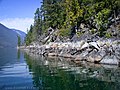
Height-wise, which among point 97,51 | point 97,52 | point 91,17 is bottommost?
point 97,52

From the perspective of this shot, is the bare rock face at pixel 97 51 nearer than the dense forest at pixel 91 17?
Yes

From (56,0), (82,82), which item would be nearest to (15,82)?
(82,82)

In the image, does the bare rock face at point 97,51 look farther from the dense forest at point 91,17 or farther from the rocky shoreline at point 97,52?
the dense forest at point 91,17

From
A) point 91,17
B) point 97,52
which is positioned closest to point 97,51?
point 97,52

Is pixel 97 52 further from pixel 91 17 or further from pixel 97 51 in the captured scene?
pixel 91 17

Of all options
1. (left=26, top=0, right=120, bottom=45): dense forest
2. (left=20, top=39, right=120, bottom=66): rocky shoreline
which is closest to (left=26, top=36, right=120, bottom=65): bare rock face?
(left=20, top=39, right=120, bottom=66): rocky shoreline

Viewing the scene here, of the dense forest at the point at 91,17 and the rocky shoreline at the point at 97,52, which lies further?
the dense forest at the point at 91,17

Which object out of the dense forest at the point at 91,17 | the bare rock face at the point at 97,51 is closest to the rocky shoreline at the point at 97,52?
the bare rock face at the point at 97,51

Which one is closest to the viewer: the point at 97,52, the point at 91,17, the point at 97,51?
the point at 97,52

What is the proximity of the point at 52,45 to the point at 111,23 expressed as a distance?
24.0m

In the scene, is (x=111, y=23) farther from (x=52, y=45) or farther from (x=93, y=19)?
(x=52, y=45)

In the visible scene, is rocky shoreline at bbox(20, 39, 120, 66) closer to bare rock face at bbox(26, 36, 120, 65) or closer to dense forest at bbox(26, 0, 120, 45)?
bare rock face at bbox(26, 36, 120, 65)

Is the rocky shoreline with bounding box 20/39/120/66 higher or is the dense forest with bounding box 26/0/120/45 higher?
the dense forest with bounding box 26/0/120/45

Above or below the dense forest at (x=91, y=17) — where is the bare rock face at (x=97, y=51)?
below
